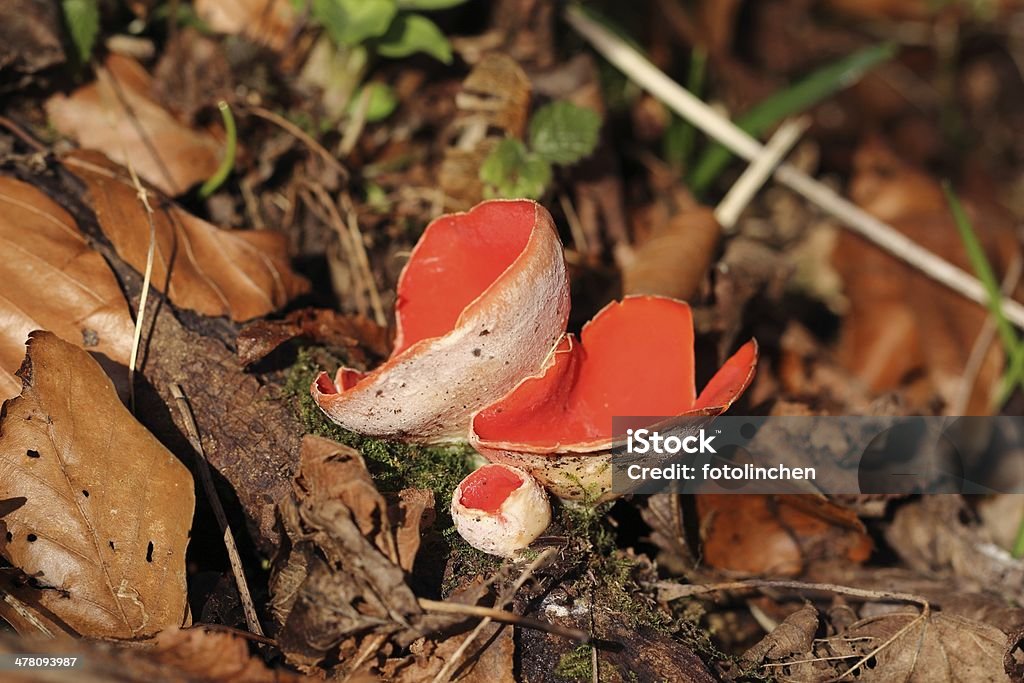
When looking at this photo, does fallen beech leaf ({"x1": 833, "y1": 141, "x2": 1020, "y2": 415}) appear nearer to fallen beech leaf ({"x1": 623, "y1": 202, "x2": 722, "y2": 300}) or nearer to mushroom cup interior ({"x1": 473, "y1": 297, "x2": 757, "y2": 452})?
fallen beech leaf ({"x1": 623, "y1": 202, "x2": 722, "y2": 300})

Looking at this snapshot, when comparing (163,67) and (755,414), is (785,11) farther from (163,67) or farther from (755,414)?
(163,67)

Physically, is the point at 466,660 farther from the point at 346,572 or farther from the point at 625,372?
the point at 625,372

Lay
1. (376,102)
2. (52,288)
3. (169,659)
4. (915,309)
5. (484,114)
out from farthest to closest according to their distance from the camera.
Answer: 1. (915,309)
2. (376,102)
3. (484,114)
4. (52,288)
5. (169,659)

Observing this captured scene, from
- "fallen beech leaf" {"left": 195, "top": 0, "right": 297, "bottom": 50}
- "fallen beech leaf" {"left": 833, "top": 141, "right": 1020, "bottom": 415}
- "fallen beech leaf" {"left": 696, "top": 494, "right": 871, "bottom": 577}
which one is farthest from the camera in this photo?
"fallen beech leaf" {"left": 833, "top": 141, "right": 1020, "bottom": 415}

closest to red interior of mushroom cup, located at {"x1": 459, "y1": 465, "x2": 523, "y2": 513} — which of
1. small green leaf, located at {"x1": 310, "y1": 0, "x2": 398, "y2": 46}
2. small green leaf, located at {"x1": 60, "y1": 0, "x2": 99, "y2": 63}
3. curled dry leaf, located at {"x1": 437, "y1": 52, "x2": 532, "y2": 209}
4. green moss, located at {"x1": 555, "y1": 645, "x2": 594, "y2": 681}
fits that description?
green moss, located at {"x1": 555, "y1": 645, "x2": 594, "y2": 681}

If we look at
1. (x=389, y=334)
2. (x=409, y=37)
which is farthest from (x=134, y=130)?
(x=389, y=334)

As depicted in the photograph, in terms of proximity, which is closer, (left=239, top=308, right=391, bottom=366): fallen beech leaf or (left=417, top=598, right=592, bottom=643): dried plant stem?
(left=417, top=598, right=592, bottom=643): dried plant stem

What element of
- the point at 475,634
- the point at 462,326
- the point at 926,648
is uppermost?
the point at 462,326
